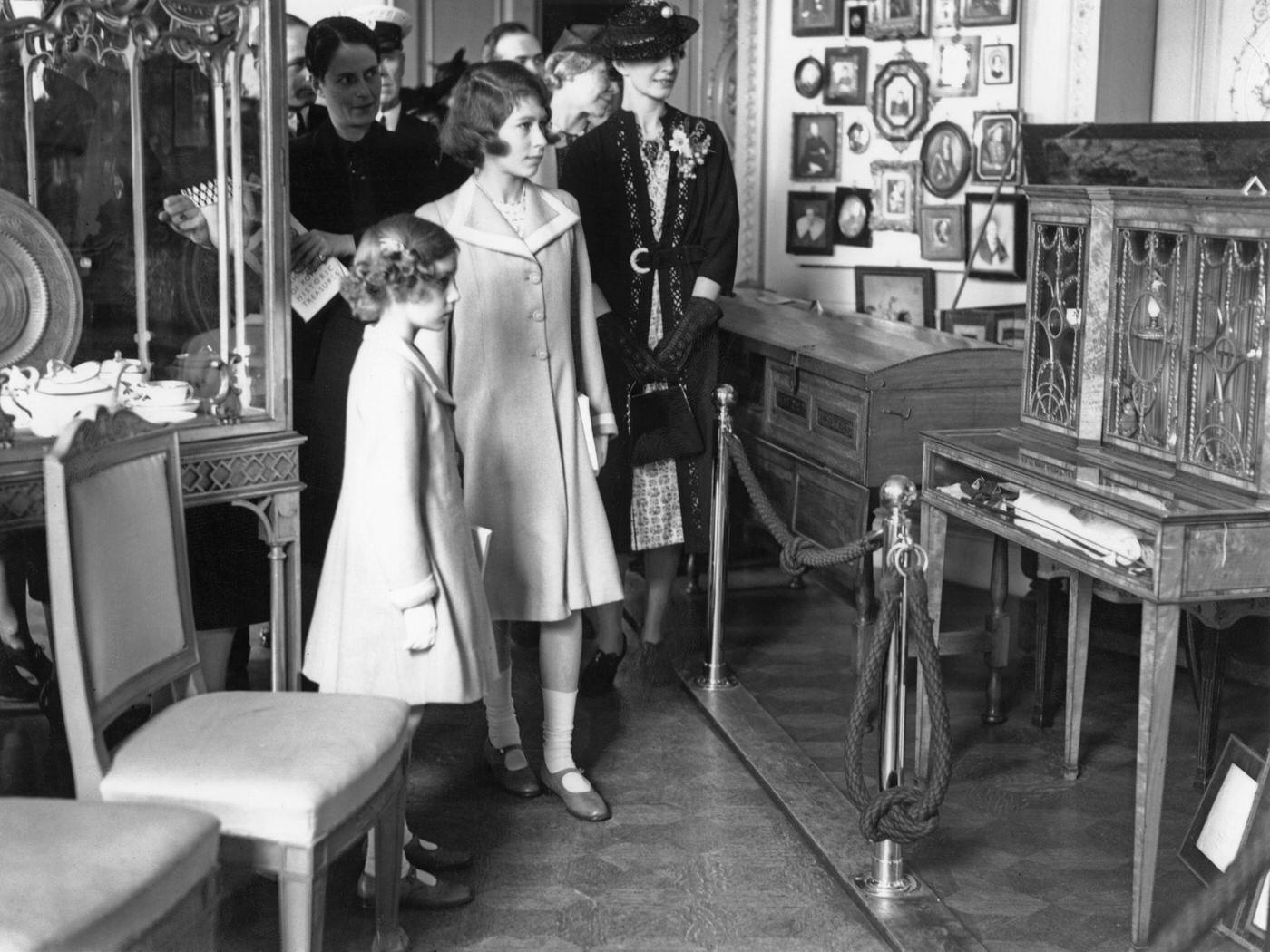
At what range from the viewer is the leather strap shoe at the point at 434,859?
424 centimetres

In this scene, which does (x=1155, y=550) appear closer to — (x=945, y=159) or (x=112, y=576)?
(x=112, y=576)

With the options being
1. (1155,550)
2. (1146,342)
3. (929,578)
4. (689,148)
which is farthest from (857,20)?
(1155,550)

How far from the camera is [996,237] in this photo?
7.12 meters

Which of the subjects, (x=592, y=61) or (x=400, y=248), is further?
(x=592, y=61)

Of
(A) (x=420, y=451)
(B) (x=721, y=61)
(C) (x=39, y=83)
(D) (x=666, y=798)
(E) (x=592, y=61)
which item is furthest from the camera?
(B) (x=721, y=61)

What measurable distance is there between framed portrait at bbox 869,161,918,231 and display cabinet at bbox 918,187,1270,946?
3.02 m

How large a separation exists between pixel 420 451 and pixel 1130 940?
2046 millimetres

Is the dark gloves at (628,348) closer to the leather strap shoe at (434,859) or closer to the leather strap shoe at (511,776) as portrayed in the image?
the leather strap shoe at (511,776)

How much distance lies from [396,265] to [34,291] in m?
0.96

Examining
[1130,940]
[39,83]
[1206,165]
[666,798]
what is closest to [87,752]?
[39,83]

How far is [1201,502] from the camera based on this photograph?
3734 mm

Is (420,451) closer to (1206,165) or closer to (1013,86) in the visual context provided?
(1206,165)

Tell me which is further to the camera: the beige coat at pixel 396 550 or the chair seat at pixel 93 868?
the beige coat at pixel 396 550

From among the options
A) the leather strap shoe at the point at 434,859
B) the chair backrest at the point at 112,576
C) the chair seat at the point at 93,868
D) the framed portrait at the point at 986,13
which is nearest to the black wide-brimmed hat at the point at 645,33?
the framed portrait at the point at 986,13
